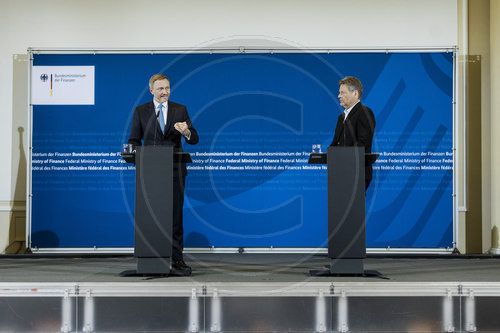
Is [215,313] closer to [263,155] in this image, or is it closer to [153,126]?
[153,126]

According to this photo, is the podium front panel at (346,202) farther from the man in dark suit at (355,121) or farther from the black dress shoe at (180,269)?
the black dress shoe at (180,269)

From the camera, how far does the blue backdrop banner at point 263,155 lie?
6793mm

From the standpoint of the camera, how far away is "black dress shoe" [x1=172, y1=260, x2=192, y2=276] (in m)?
4.66

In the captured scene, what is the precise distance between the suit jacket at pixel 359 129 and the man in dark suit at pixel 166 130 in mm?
1304

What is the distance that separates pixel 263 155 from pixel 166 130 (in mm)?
2145

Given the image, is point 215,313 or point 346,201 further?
point 346,201

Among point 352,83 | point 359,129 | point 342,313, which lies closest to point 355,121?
point 359,129

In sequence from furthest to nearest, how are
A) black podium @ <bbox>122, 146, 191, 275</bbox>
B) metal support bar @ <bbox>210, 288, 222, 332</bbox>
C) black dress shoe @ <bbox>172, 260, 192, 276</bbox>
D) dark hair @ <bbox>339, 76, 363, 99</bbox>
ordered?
dark hair @ <bbox>339, 76, 363, 99</bbox>, black dress shoe @ <bbox>172, 260, 192, 276</bbox>, black podium @ <bbox>122, 146, 191, 275</bbox>, metal support bar @ <bbox>210, 288, 222, 332</bbox>

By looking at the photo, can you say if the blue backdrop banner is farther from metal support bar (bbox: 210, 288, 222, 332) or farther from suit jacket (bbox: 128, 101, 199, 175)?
metal support bar (bbox: 210, 288, 222, 332)

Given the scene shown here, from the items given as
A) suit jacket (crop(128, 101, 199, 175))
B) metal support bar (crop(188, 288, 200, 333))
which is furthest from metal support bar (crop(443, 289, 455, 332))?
suit jacket (crop(128, 101, 199, 175))

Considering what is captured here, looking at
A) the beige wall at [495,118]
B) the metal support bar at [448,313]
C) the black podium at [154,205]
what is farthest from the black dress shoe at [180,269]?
the beige wall at [495,118]

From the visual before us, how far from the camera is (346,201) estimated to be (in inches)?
180

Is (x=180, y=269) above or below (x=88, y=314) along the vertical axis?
above

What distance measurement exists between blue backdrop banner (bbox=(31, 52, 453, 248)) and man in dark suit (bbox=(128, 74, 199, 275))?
1.92 meters
